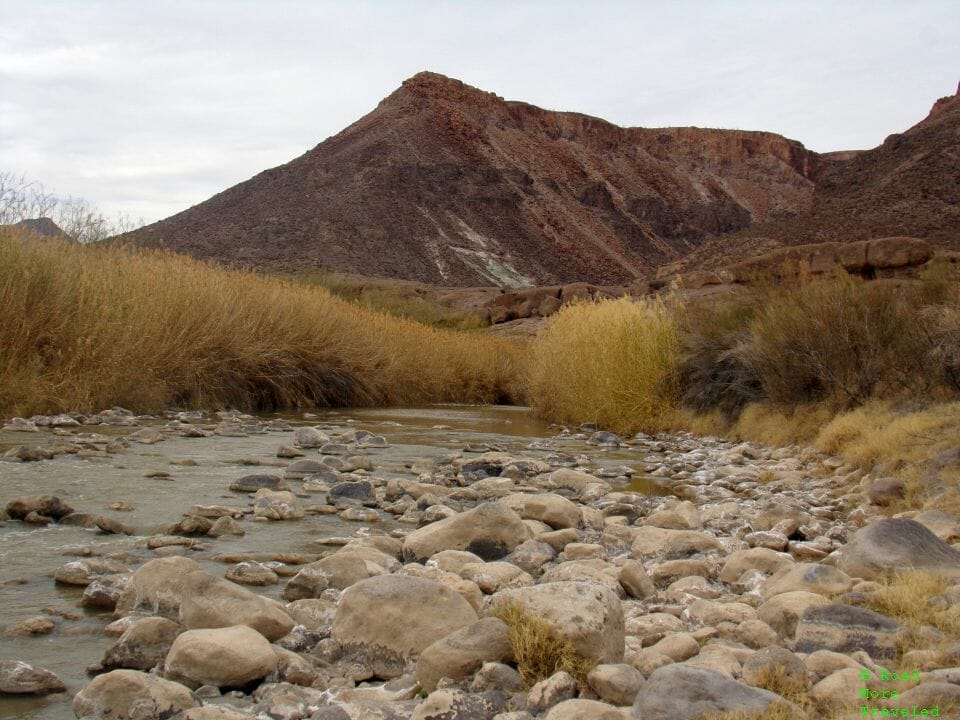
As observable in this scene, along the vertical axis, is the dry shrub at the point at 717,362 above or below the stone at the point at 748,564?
above

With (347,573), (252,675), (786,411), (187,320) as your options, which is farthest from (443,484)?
(187,320)

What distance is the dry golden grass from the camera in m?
9.59

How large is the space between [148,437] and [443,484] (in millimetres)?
3144

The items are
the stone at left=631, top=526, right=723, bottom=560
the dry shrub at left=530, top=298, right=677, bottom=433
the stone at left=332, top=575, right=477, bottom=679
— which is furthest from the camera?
the dry shrub at left=530, top=298, right=677, bottom=433

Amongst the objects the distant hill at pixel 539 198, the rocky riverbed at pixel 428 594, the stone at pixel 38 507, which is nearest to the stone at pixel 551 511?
the rocky riverbed at pixel 428 594

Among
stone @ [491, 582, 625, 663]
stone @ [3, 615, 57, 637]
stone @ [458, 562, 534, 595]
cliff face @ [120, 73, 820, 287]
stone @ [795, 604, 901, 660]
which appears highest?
cliff face @ [120, 73, 820, 287]

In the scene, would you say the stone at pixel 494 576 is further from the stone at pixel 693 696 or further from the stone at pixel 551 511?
the stone at pixel 693 696

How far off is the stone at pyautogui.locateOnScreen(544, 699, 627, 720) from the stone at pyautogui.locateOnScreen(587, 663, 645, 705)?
157mm

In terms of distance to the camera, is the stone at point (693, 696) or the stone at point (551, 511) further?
the stone at point (551, 511)

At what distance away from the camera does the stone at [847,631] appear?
269cm

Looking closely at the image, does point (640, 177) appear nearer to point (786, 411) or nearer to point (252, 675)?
point (786, 411)

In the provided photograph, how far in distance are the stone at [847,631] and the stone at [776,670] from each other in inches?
11.5

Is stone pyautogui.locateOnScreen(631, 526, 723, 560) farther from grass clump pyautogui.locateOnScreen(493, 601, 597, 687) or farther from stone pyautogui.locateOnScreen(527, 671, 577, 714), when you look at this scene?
stone pyautogui.locateOnScreen(527, 671, 577, 714)

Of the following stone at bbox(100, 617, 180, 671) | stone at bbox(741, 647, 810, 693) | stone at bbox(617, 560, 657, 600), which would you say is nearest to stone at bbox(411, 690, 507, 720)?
stone at bbox(741, 647, 810, 693)
